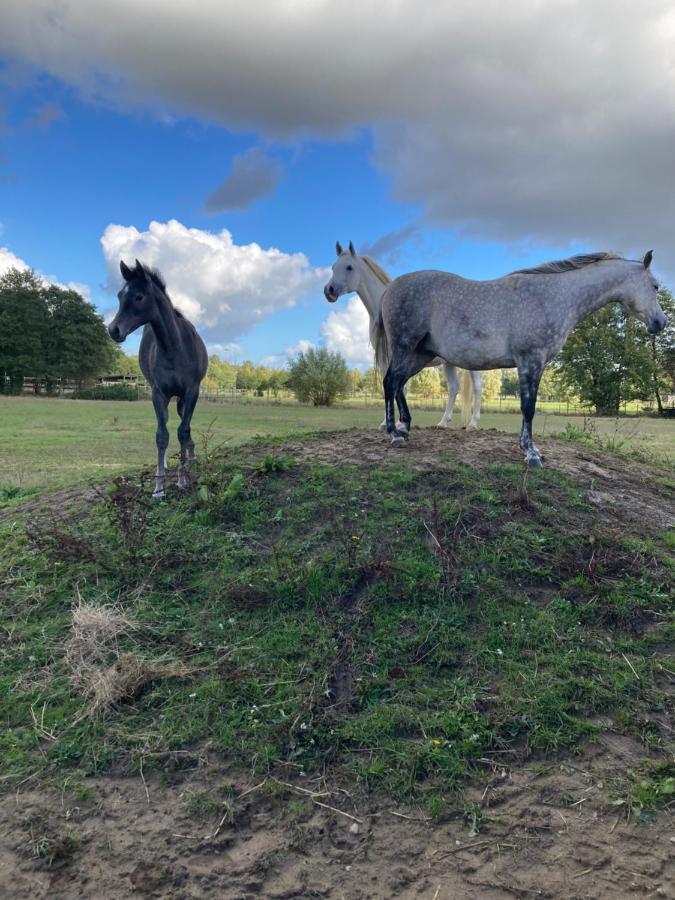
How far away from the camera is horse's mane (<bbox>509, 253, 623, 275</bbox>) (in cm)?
658

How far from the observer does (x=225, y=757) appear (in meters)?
2.99

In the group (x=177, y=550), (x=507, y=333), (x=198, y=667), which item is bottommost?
(x=198, y=667)

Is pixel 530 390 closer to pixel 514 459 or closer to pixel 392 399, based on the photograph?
pixel 514 459

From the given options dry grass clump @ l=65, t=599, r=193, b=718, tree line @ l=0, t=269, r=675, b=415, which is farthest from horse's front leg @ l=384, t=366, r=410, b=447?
tree line @ l=0, t=269, r=675, b=415

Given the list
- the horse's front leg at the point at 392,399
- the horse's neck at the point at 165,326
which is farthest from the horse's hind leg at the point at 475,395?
the horse's neck at the point at 165,326

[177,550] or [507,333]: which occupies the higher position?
[507,333]

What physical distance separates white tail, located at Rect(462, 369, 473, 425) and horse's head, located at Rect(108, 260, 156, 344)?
18.4 ft

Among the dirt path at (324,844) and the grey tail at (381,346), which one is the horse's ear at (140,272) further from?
the dirt path at (324,844)

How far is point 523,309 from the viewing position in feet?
20.9

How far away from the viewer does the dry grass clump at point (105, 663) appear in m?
3.41

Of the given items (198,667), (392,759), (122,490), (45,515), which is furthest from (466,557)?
(45,515)

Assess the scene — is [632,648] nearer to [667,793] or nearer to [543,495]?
[667,793]

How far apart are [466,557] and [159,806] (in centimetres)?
296

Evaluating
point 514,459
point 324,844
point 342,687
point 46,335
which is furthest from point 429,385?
point 324,844
